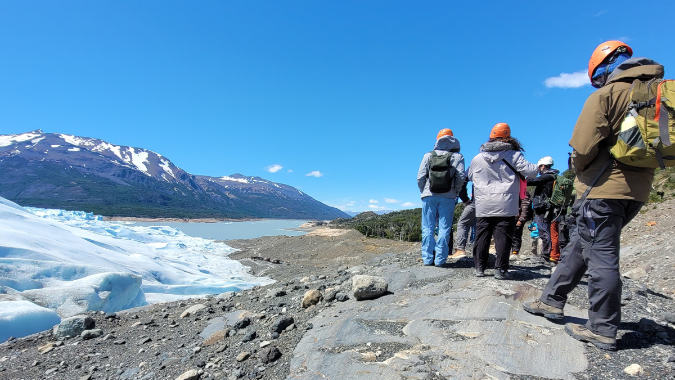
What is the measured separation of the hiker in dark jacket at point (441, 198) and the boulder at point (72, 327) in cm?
525

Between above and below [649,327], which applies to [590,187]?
above

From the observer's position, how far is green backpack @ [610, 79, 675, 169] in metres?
1.91

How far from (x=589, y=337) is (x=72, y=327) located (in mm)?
6288

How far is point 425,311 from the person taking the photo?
305 cm

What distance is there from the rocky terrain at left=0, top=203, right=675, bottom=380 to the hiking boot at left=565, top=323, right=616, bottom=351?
1.8 inches

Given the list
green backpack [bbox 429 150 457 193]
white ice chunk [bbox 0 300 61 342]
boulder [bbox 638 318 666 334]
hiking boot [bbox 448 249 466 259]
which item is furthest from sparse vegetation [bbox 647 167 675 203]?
white ice chunk [bbox 0 300 61 342]

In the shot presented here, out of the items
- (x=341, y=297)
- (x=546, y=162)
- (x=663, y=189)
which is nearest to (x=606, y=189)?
(x=341, y=297)

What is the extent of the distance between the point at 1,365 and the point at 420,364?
17.0ft

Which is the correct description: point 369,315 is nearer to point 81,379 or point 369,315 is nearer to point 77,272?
point 81,379

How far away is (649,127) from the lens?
1.96m

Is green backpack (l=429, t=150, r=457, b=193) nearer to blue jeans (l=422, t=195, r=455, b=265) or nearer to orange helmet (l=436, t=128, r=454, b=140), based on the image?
blue jeans (l=422, t=195, r=455, b=265)

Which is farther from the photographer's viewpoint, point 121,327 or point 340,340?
point 121,327

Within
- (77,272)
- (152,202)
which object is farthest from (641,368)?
(152,202)

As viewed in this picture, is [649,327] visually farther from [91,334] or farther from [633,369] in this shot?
[91,334]
